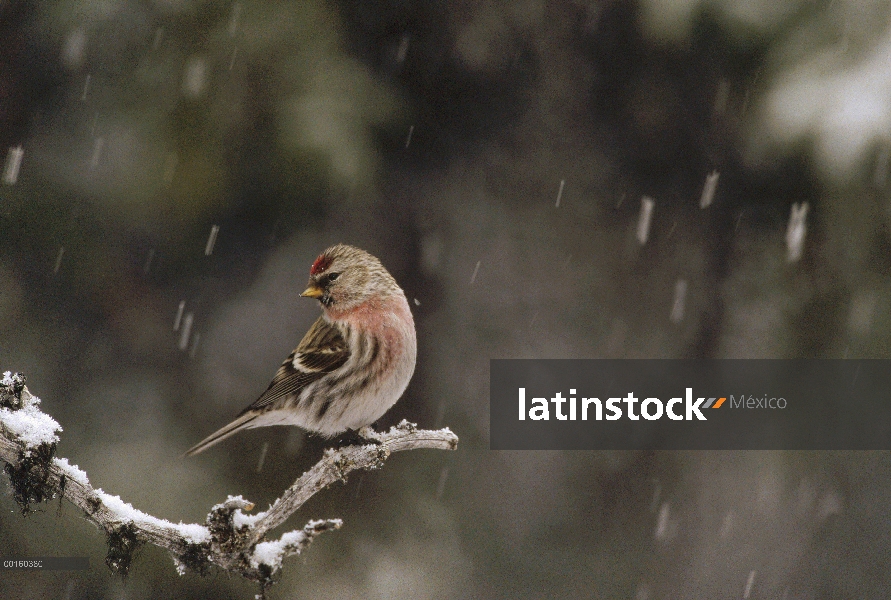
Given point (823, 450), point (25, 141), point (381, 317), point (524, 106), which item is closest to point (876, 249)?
point (823, 450)

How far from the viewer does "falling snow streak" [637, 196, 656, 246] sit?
6.16 meters

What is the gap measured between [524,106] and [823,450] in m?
3.57

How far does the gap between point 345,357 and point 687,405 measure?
365 centimetres

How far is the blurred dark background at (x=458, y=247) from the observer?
4246 millimetres

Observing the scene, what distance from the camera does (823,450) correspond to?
579 centimetres

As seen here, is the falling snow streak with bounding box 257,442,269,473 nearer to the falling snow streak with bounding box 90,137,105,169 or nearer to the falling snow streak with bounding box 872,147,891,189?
the falling snow streak with bounding box 90,137,105,169

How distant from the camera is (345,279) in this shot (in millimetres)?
3436

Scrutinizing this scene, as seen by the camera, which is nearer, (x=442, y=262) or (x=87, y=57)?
(x=87, y=57)

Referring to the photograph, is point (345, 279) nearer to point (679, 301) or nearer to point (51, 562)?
point (51, 562)

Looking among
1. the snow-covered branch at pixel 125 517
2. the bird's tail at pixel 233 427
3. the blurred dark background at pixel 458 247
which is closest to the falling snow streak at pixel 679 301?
the blurred dark background at pixel 458 247

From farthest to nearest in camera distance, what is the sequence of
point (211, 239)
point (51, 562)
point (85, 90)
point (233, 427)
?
point (211, 239)
point (85, 90)
point (51, 562)
point (233, 427)

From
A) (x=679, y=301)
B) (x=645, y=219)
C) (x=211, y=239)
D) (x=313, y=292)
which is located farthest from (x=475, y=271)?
(x=313, y=292)

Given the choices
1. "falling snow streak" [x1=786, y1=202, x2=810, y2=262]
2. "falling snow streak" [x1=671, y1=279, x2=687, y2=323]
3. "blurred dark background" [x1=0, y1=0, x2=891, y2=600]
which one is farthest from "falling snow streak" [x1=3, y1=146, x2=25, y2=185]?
"falling snow streak" [x1=786, y1=202, x2=810, y2=262]

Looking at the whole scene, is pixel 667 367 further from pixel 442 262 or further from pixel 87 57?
pixel 87 57
